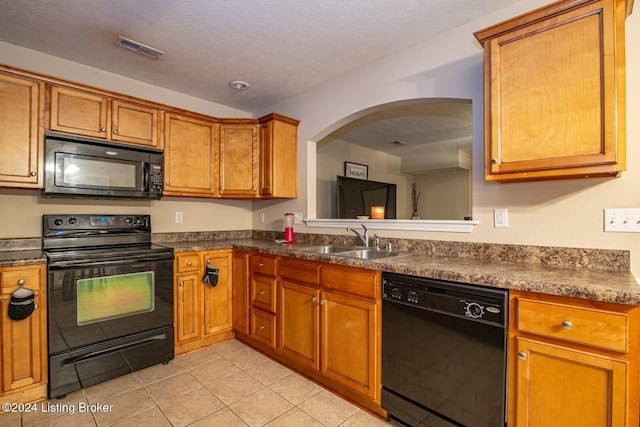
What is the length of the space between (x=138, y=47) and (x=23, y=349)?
6.89ft

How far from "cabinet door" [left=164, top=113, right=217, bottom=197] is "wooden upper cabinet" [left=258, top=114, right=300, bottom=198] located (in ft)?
1.61

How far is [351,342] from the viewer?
1905 millimetres

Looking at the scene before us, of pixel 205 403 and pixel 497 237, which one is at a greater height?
pixel 497 237

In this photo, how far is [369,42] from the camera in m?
2.23

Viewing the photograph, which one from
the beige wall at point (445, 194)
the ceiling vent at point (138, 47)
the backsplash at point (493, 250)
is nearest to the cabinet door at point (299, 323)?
the backsplash at point (493, 250)

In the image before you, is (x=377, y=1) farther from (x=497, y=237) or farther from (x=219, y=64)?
(x=497, y=237)

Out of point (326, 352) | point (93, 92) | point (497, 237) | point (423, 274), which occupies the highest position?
point (93, 92)

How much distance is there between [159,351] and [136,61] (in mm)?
2279

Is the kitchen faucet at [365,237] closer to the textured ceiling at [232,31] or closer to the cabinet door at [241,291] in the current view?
the cabinet door at [241,291]

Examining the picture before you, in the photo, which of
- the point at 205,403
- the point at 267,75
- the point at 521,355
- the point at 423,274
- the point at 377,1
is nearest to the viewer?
the point at 521,355

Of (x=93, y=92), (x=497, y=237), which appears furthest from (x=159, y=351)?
(x=497, y=237)

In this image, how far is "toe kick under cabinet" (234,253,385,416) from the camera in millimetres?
1814

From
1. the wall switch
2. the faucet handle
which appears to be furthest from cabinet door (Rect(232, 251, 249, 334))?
the wall switch

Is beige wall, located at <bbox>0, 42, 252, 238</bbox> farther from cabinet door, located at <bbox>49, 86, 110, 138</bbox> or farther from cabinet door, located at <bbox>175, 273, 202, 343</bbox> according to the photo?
cabinet door, located at <bbox>175, 273, 202, 343</bbox>
